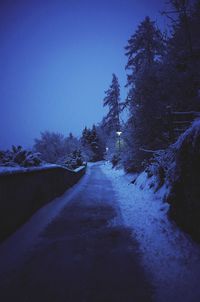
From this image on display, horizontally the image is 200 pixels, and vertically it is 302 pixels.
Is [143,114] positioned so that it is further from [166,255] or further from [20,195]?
[166,255]

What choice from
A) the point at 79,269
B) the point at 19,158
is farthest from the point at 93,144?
the point at 79,269

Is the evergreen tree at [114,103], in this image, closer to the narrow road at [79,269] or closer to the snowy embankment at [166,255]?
the snowy embankment at [166,255]

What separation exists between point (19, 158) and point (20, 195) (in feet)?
12.9

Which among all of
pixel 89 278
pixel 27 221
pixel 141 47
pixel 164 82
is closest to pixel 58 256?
pixel 89 278

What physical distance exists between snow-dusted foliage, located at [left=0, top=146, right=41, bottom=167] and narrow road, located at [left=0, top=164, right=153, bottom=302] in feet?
11.0

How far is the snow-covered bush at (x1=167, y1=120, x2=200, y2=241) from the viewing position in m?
3.35

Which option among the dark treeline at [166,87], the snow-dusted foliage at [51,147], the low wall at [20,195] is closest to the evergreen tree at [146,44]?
the dark treeline at [166,87]

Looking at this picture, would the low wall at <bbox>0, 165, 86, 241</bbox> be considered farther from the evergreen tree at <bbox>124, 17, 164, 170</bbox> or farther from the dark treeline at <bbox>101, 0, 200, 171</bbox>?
the evergreen tree at <bbox>124, 17, 164, 170</bbox>

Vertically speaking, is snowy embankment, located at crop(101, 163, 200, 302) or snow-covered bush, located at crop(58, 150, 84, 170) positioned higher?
snow-covered bush, located at crop(58, 150, 84, 170)

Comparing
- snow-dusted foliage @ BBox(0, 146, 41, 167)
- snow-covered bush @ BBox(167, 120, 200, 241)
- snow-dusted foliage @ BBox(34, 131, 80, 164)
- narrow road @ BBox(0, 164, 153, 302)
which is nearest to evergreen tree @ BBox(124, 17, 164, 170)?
snow-dusted foliage @ BBox(0, 146, 41, 167)

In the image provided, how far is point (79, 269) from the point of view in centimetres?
261

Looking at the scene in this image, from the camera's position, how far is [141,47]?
57.9 ft

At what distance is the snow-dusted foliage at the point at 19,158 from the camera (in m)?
7.09

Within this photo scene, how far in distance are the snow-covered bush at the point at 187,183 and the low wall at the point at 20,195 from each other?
12.3ft
